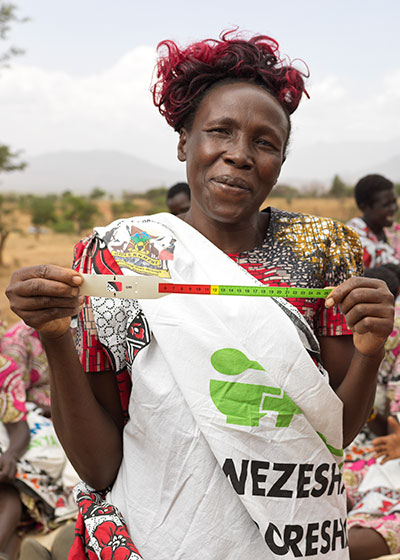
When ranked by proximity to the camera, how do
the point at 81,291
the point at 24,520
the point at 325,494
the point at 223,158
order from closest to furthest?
the point at 81,291
the point at 325,494
the point at 223,158
the point at 24,520

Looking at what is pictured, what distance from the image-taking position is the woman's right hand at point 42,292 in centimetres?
130

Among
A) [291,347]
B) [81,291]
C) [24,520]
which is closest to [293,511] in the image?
[291,347]

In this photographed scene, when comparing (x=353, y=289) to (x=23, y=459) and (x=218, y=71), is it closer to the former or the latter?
(x=218, y=71)

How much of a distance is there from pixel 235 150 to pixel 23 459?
2683 millimetres

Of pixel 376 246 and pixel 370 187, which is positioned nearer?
pixel 376 246

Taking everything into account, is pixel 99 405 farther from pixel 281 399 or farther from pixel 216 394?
pixel 281 399

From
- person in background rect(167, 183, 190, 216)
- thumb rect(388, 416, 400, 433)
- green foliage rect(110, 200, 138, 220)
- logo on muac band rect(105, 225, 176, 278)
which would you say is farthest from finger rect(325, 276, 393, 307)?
green foliage rect(110, 200, 138, 220)

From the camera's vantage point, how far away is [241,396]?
141 cm

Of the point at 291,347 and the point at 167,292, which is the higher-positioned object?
the point at 167,292

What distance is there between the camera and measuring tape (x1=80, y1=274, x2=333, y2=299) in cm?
135

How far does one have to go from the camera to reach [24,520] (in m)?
3.58

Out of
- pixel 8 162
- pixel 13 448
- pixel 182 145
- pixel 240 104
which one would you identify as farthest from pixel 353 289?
pixel 8 162

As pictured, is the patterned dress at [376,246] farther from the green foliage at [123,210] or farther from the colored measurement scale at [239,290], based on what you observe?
the green foliage at [123,210]

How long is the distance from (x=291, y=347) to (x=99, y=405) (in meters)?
0.54
